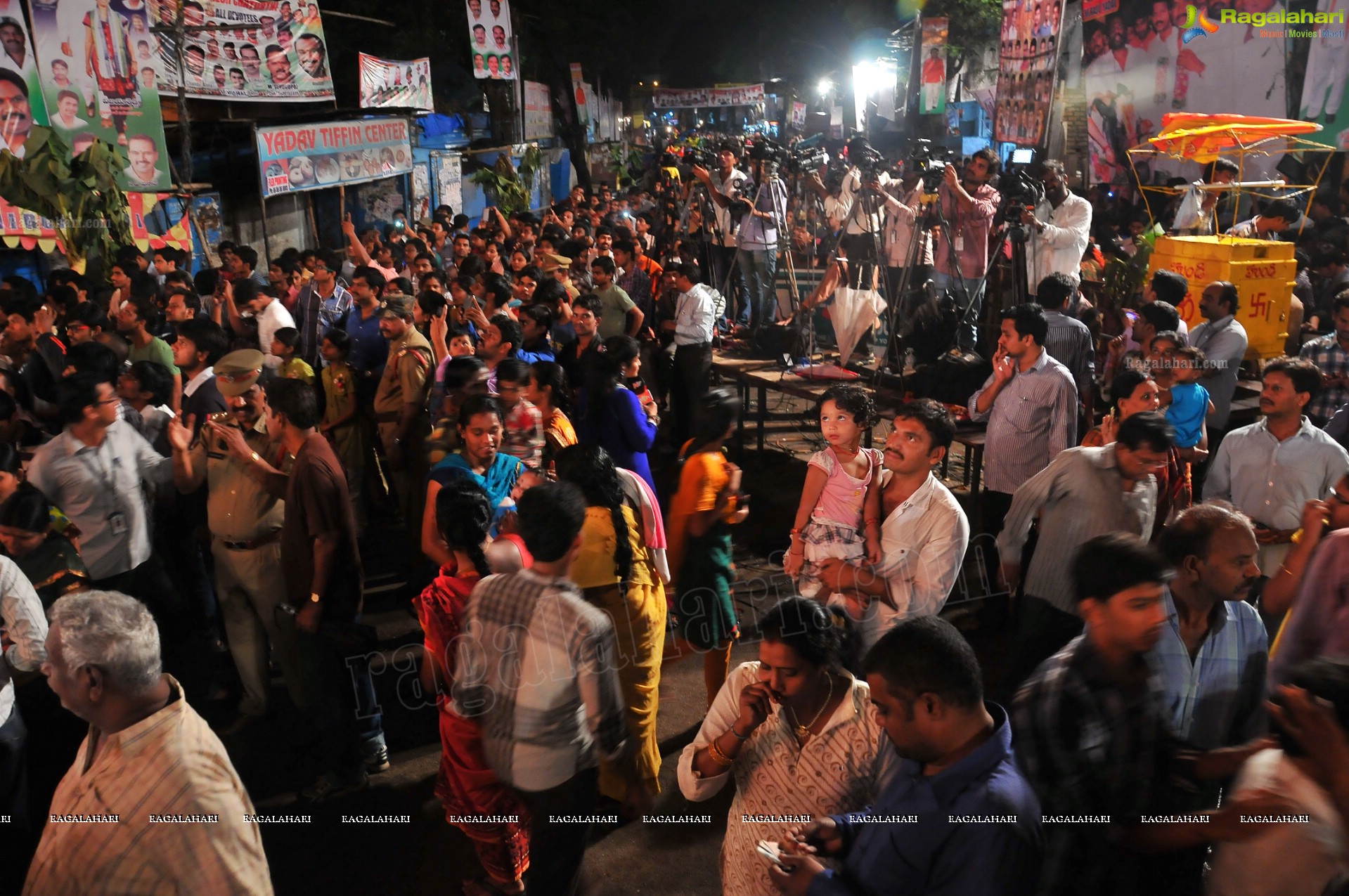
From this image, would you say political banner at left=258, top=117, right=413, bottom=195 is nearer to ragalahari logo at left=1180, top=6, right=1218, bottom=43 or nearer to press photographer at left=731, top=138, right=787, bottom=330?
press photographer at left=731, top=138, right=787, bottom=330

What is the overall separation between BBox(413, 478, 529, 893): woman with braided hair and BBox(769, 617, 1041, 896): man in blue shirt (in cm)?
143

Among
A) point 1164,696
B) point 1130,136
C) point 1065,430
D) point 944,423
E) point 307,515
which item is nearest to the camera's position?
point 1164,696

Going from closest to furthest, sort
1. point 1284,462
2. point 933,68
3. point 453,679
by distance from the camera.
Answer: point 453,679 → point 1284,462 → point 933,68

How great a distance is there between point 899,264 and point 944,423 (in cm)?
607

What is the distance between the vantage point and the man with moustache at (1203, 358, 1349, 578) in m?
4.06

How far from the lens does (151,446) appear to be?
4.55 m

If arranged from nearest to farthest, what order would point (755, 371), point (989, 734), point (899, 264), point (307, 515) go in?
1. point (989, 734)
2. point (307, 515)
3. point (755, 371)
4. point (899, 264)

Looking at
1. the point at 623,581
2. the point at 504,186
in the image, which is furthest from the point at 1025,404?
the point at 504,186

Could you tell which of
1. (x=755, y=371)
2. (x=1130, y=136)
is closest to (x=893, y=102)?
(x=1130, y=136)

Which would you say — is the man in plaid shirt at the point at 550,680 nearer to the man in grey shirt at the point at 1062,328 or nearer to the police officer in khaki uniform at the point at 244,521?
the police officer in khaki uniform at the point at 244,521

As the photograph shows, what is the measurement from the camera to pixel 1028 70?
13070 millimetres

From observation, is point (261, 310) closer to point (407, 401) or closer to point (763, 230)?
point (407, 401)

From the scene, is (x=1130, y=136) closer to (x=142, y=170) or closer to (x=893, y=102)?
(x=142, y=170)

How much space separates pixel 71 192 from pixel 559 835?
895 cm
